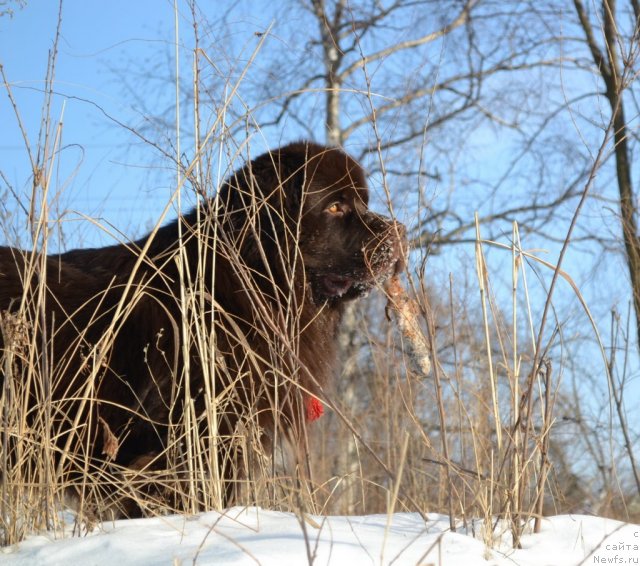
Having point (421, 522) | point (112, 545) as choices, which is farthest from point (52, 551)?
point (421, 522)

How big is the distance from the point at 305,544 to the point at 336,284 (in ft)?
6.81

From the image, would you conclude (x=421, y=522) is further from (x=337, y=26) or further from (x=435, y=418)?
(x=337, y=26)

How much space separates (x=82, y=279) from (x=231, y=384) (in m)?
1.16

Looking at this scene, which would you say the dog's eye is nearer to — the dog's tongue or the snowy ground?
the dog's tongue

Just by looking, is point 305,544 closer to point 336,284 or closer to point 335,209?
point 336,284

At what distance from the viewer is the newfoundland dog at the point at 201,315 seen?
2832 mm

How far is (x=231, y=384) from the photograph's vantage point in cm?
275

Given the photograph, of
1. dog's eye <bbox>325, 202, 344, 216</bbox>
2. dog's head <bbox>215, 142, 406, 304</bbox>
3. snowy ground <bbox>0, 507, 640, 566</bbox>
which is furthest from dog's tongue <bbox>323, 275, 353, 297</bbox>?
snowy ground <bbox>0, 507, 640, 566</bbox>

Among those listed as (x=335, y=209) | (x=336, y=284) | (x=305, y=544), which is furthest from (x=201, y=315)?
(x=335, y=209)

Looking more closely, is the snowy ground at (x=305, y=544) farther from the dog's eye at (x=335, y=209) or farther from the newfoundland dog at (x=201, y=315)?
the dog's eye at (x=335, y=209)

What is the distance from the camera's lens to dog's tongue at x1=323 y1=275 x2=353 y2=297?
3.91m

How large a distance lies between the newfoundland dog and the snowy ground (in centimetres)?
35

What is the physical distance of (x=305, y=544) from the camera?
1.95 m

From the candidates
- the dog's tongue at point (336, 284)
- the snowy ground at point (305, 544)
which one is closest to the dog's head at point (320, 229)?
the dog's tongue at point (336, 284)
